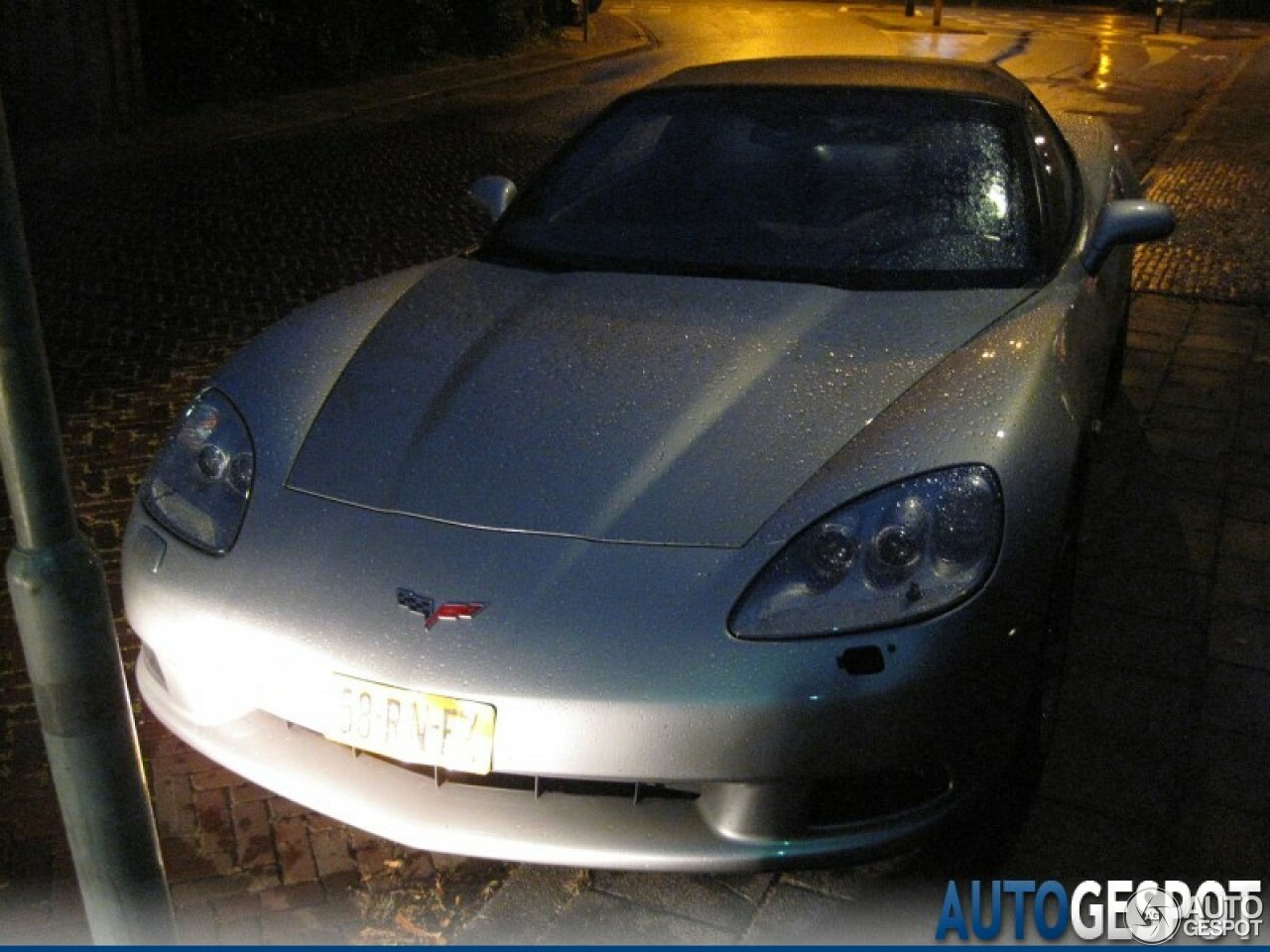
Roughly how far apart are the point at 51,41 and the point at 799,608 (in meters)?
11.2

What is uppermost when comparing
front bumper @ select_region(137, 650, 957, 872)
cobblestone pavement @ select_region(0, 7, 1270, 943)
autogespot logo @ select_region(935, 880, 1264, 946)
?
front bumper @ select_region(137, 650, 957, 872)

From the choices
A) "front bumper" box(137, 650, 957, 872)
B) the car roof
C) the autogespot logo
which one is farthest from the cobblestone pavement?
the car roof

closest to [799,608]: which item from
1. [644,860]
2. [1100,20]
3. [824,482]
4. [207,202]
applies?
[824,482]

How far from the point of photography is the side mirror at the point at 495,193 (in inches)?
156

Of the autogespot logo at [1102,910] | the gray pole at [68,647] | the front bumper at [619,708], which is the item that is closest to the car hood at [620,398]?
the front bumper at [619,708]

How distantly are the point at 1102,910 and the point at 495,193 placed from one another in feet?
8.36

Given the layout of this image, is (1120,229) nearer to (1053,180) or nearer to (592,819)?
(1053,180)

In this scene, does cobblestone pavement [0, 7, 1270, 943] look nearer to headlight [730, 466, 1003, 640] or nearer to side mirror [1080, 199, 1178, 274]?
headlight [730, 466, 1003, 640]

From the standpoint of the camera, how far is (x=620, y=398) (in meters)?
2.73

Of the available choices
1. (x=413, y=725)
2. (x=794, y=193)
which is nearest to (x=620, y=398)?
(x=413, y=725)

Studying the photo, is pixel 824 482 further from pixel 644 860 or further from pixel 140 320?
pixel 140 320

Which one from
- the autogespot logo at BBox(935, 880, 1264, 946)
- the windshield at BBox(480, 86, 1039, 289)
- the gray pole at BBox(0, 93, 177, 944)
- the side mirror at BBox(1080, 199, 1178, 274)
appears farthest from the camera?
the side mirror at BBox(1080, 199, 1178, 274)

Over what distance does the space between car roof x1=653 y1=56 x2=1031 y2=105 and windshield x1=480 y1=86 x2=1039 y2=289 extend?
0.19ft

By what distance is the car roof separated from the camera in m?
3.88
